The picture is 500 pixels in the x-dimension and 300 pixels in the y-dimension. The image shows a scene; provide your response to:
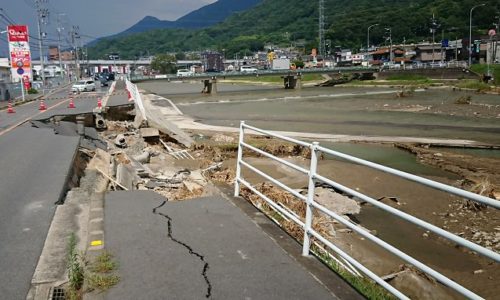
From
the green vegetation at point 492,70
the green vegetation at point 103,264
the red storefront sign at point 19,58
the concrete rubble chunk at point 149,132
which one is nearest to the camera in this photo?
the green vegetation at point 103,264

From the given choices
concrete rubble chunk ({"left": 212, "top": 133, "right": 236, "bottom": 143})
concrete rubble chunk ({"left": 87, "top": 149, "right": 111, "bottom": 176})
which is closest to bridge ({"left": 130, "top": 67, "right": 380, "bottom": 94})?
concrete rubble chunk ({"left": 212, "top": 133, "right": 236, "bottom": 143})

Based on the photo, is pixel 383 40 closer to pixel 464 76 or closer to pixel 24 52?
pixel 464 76

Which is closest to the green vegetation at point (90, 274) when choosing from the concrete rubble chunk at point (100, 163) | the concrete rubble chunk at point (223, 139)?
the concrete rubble chunk at point (100, 163)

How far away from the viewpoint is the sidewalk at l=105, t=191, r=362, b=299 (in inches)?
160

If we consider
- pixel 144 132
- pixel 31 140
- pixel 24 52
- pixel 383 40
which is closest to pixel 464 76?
pixel 24 52

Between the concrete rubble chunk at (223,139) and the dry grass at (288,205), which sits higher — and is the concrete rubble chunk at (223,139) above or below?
below

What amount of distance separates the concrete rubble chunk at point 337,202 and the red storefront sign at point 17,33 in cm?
3891

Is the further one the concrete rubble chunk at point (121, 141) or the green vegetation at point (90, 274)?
the concrete rubble chunk at point (121, 141)

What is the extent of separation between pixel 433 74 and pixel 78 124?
7629cm

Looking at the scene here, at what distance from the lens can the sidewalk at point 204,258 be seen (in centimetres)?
406

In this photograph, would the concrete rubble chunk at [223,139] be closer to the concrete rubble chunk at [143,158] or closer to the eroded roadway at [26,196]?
the concrete rubble chunk at [143,158]

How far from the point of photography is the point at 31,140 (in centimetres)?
1495

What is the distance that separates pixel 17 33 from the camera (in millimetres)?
41906

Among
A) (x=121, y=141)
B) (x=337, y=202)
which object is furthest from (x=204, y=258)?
(x=121, y=141)
